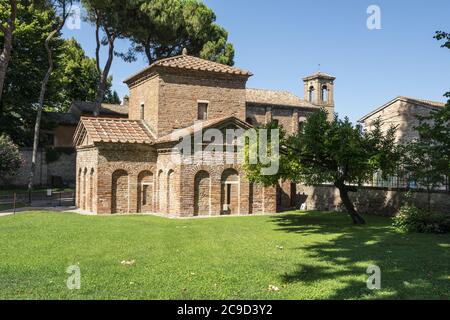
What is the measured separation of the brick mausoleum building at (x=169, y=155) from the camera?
20.9m

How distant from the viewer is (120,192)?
71.1 ft

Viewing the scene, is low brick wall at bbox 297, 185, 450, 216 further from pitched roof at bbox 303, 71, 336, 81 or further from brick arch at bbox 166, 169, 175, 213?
pitched roof at bbox 303, 71, 336, 81

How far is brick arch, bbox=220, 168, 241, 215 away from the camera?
70.5 ft

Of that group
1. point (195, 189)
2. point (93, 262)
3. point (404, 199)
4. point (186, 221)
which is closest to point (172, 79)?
point (195, 189)

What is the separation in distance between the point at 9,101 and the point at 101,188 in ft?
62.7

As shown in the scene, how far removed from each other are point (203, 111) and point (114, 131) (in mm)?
5258

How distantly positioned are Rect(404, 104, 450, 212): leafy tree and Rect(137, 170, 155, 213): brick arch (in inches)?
493

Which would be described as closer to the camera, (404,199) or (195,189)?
(404,199)

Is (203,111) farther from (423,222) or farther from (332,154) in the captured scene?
(423,222)

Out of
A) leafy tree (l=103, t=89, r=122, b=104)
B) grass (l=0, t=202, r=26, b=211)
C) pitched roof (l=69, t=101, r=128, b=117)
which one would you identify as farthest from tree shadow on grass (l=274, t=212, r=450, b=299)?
leafy tree (l=103, t=89, r=122, b=104)

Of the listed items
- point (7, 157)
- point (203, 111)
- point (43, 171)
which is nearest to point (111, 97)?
point (43, 171)

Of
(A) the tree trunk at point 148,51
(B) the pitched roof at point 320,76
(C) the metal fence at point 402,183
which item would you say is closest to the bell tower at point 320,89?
(B) the pitched roof at point 320,76

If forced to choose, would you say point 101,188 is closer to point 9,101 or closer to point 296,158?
point 296,158

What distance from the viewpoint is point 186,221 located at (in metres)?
18.7
